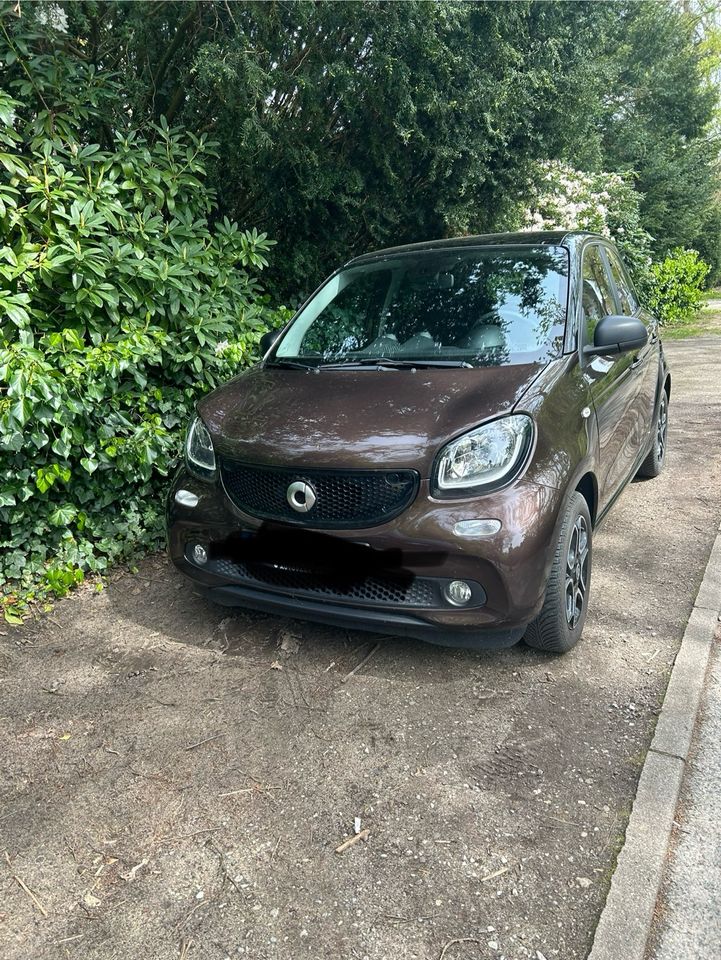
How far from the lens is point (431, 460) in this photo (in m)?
2.81

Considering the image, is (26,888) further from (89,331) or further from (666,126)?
(666,126)

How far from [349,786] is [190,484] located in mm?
1508

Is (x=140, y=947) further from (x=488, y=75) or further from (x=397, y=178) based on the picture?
(x=488, y=75)

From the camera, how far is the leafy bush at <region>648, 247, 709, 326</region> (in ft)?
50.6

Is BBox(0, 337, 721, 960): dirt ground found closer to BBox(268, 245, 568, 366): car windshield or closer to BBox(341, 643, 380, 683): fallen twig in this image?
BBox(341, 643, 380, 683): fallen twig

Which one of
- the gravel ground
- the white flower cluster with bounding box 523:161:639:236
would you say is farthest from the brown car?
the white flower cluster with bounding box 523:161:639:236

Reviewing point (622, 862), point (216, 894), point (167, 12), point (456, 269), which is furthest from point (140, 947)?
point (167, 12)

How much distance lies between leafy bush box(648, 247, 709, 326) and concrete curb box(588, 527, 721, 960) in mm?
13541

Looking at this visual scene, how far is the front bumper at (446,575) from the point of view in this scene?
8.97 ft

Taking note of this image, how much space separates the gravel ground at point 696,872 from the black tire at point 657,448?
10.0 ft

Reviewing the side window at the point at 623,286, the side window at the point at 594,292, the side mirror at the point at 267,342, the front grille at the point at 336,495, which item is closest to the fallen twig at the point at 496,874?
the front grille at the point at 336,495

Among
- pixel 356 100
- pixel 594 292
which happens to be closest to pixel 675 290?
pixel 356 100

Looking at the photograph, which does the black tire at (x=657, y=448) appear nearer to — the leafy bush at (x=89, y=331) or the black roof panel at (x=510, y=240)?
the black roof panel at (x=510, y=240)

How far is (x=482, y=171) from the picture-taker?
667 centimetres
